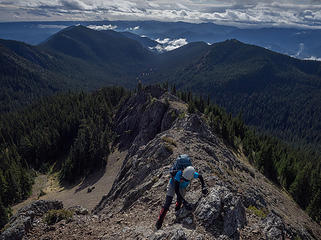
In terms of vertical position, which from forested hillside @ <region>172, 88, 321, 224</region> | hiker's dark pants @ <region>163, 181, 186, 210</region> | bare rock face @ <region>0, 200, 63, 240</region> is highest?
hiker's dark pants @ <region>163, 181, 186, 210</region>

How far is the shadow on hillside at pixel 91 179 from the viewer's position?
7496 centimetres

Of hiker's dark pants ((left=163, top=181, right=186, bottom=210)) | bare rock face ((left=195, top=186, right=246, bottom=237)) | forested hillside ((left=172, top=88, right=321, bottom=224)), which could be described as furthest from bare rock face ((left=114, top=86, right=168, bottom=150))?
hiker's dark pants ((left=163, top=181, right=186, bottom=210))

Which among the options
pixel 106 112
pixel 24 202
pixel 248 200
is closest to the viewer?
pixel 248 200

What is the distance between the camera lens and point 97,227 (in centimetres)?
1867

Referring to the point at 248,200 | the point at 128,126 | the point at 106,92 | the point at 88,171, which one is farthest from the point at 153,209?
the point at 106,92

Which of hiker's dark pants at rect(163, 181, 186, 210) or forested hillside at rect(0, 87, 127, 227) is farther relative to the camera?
forested hillside at rect(0, 87, 127, 227)

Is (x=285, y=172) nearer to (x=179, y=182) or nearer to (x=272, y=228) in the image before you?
→ (x=272, y=228)

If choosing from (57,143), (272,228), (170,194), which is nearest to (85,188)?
(57,143)

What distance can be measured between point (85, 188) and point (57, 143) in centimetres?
5631

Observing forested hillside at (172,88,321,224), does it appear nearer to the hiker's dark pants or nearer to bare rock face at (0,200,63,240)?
the hiker's dark pants

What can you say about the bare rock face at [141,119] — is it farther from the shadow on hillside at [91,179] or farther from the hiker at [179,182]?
the hiker at [179,182]

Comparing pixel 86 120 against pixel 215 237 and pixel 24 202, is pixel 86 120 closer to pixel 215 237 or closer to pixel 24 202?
pixel 24 202

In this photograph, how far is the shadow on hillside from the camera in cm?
7496

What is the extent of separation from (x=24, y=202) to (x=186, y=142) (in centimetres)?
6948
